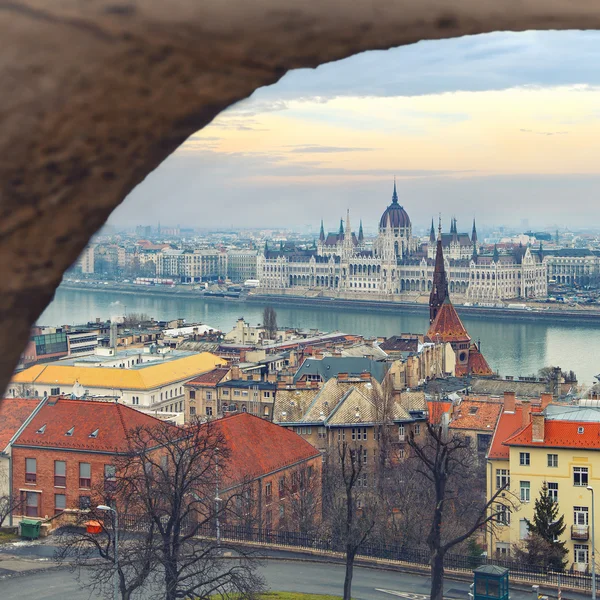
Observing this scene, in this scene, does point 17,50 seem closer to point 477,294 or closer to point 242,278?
point 477,294

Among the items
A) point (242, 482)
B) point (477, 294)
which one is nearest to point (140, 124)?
point (242, 482)

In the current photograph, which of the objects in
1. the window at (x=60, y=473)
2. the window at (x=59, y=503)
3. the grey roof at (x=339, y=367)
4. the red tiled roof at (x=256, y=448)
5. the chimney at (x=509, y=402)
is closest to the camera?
the red tiled roof at (x=256, y=448)

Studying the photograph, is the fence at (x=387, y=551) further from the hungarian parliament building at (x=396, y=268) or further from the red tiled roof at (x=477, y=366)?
the hungarian parliament building at (x=396, y=268)

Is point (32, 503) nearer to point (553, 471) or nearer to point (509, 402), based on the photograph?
point (553, 471)

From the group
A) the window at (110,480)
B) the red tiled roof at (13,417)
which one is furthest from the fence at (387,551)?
the red tiled roof at (13,417)

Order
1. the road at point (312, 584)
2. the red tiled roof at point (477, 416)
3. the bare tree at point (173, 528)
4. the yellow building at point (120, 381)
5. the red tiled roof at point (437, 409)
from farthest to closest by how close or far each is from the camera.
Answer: the yellow building at point (120, 381), the red tiled roof at point (437, 409), the red tiled roof at point (477, 416), the road at point (312, 584), the bare tree at point (173, 528)

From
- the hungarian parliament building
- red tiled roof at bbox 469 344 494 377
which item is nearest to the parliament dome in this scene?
the hungarian parliament building

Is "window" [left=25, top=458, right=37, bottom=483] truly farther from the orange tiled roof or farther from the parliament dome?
the parliament dome
